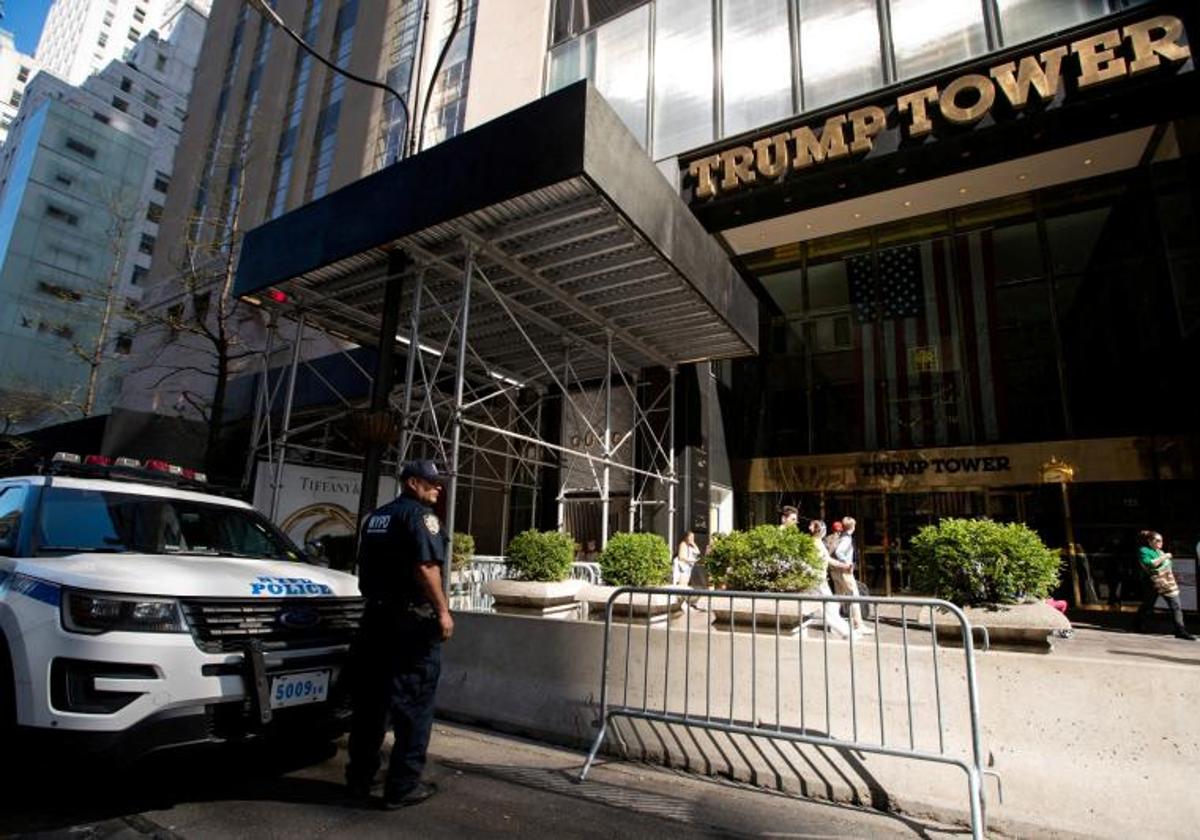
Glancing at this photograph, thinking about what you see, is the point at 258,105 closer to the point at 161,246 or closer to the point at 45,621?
the point at 161,246

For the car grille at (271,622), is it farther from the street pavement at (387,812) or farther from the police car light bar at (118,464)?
the police car light bar at (118,464)

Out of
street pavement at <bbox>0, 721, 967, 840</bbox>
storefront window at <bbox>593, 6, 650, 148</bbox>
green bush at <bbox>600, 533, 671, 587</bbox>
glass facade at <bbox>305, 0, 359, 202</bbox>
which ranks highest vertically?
glass facade at <bbox>305, 0, 359, 202</bbox>

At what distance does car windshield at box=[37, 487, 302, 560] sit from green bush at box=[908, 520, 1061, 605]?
5247 millimetres

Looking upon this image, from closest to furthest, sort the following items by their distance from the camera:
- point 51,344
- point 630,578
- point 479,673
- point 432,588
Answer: point 432,588 → point 479,673 → point 630,578 → point 51,344

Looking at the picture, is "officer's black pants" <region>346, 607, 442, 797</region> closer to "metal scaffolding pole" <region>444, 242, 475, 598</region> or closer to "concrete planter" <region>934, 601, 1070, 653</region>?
"metal scaffolding pole" <region>444, 242, 475, 598</region>

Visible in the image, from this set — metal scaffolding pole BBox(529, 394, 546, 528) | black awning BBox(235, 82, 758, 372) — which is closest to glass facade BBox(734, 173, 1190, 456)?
metal scaffolding pole BBox(529, 394, 546, 528)

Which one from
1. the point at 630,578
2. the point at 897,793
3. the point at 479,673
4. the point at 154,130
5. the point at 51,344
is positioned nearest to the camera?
the point at 897,793

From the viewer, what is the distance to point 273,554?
4949 mm

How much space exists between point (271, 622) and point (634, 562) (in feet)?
13.0

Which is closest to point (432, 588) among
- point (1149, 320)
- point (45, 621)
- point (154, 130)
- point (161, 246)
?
point (45, 621)

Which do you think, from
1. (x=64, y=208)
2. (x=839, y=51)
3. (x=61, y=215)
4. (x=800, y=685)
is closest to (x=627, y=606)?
(x=800, y=685)

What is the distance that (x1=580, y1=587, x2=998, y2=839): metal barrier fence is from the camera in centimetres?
389

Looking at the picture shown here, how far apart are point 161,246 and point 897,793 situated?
32.8 meters

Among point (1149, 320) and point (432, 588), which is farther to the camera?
point (1149, 320)
